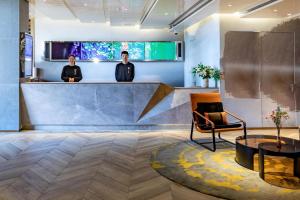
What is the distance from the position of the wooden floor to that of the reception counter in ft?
1.69

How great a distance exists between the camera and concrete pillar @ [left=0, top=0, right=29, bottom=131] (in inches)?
284

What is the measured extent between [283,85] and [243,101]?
3.59ft

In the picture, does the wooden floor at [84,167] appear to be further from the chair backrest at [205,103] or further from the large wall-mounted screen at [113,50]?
the large wall-mounted screen at [113,50]

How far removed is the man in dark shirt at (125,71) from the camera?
7887 millimetres

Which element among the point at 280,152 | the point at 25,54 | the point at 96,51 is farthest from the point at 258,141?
the point at 96,51

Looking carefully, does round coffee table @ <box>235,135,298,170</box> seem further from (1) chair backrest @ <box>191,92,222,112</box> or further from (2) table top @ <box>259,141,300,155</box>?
(1) chair backrest @ <box>191,92,222,112</box>

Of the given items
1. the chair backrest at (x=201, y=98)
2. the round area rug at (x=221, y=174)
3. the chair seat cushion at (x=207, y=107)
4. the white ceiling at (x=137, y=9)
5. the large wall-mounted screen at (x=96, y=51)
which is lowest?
the round area rug at (x=221, y=174)

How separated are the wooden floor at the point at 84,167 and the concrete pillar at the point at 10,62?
49cm

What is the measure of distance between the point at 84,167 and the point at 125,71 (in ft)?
12.6

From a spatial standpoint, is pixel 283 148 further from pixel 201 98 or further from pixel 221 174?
pixel 201 98

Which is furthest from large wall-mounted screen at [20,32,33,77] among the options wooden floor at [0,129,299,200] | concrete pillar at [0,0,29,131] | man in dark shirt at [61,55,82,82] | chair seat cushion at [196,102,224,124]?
chair seat cushion at [196,102,224,124]

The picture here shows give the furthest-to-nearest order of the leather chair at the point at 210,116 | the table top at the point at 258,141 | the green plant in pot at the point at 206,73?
the green plant in pot at the point at 206,73 < the leather chair at the point at 210,116 < the table top at the point at 258,141

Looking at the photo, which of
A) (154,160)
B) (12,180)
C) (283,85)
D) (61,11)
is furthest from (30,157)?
(283,85)

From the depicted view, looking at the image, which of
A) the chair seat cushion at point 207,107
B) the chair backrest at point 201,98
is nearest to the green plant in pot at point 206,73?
the chair backrest at point 201,98
